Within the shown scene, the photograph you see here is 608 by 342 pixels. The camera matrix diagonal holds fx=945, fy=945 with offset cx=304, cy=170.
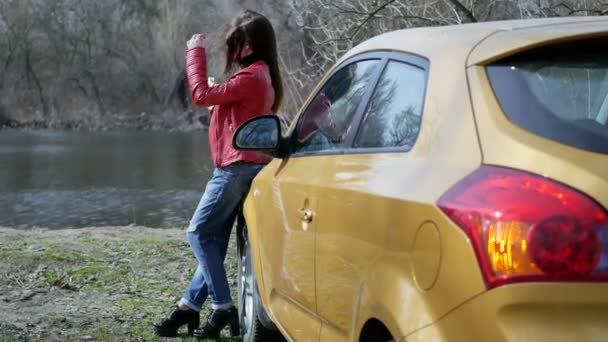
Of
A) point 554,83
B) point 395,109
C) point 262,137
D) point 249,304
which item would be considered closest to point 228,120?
point 262,137

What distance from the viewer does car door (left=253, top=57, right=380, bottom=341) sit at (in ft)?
11.5

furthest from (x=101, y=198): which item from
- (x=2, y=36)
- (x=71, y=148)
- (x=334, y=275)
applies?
(x=2, y=36)

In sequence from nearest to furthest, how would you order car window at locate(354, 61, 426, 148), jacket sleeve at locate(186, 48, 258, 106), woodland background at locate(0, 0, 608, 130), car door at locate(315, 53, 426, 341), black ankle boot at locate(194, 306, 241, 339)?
car door at locate(315, 53, 426, 341) → car window at locate(354, 61, 426, 148) → jacket sleeve at locate(186, 48, 258, 106) → black ankle boot at locate(194, 306, 241, 339) → woodland background at locate(0, 0, 608, 130)

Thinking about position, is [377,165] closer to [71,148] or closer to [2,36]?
[71,148]

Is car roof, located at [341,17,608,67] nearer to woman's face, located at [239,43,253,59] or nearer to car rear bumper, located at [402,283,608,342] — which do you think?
car rear bumper, located at [402,283,608,342]

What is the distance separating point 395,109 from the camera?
3.11m

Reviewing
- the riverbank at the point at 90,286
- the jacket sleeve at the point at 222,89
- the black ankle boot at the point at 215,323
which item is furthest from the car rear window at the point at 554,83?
the riverbank at the point at 90,286

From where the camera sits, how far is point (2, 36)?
6097 centimetres

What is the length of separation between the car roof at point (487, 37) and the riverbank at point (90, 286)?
116 inches

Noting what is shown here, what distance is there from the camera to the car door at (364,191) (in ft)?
9.00

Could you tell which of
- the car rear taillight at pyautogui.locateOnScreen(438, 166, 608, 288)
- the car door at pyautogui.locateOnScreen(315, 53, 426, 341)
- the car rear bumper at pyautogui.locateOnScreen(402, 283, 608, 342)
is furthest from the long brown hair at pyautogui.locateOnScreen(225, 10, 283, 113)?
the car rear bumper at pyautogui.locateOnScreen(402, 283, 608, 342)

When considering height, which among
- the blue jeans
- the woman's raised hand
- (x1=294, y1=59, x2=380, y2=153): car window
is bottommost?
the blue jeans

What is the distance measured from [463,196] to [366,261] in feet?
1.93

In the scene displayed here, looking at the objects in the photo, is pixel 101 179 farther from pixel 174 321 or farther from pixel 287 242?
pixel 287 242
